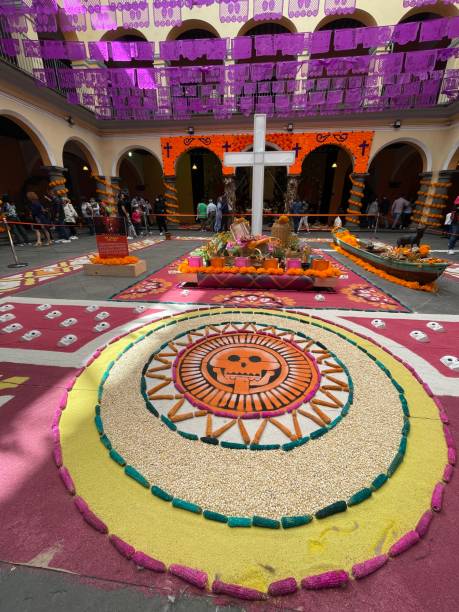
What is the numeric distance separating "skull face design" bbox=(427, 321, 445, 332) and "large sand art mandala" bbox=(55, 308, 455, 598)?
44.5 inches

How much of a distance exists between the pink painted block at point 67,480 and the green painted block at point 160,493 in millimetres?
420

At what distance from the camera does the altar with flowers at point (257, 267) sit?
182 inches

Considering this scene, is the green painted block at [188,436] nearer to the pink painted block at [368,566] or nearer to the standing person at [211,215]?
the pink painted block at [368,566]

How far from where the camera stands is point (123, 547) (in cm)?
117

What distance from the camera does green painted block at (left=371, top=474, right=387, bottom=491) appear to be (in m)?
1.42

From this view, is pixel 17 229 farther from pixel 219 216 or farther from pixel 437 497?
pixel 437 497

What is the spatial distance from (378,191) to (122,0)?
15374mm

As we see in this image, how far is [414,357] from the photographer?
2621 millimetres

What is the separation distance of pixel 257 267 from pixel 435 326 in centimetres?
272

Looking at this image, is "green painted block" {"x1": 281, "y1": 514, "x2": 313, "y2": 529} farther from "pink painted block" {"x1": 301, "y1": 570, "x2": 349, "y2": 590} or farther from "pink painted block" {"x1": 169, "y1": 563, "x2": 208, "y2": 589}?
"pink painted block" {"x1": 169, "y1": 563, "x2": 208, "y2": 589}

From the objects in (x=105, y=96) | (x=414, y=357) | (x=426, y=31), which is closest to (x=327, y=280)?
(x=414, y=357)

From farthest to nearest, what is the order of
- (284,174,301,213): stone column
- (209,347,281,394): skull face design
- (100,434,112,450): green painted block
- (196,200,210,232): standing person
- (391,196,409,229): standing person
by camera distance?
(196,200,210,232): standing person
(284,174,301,213): stone column
(391,196,409,229): standing person
(209,347,281,394): skull face design
(100,434,112,450): green painted block

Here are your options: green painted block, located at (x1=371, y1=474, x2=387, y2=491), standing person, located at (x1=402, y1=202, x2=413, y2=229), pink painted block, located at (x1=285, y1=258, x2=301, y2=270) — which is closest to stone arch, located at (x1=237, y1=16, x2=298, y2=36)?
standing person, located at (x1=402, y1=202, x2=413, y2=229)

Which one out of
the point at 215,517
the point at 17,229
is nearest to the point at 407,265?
the point at 215,517
